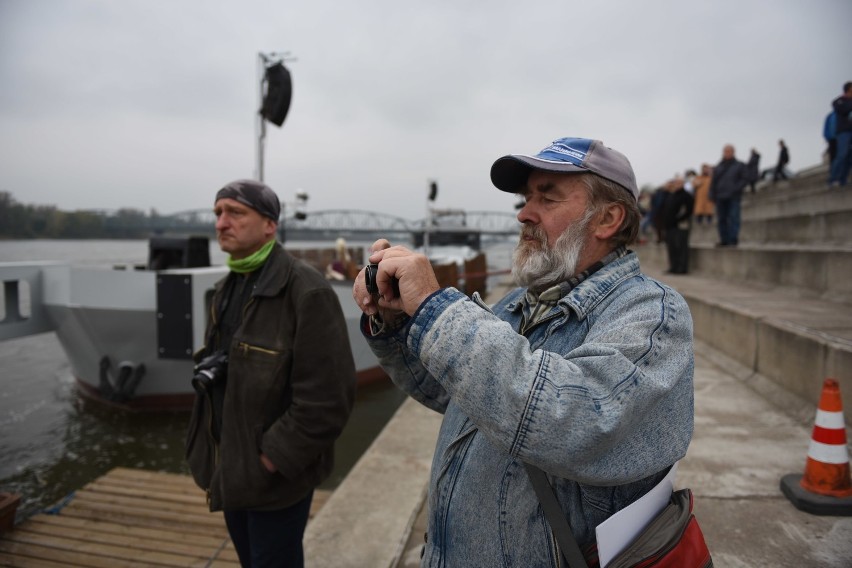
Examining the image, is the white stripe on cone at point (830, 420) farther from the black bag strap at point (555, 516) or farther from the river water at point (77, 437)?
the river water at point (77, 437)

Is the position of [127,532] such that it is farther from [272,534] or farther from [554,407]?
[554,407]

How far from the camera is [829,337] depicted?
4012 millimetres

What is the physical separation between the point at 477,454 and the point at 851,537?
94.0 inches

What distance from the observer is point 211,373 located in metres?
2.21

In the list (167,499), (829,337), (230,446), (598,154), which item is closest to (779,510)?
(829,337)

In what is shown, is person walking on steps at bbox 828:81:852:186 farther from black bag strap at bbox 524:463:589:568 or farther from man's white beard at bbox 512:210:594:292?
black bag strap at bbox 524:463:589:568

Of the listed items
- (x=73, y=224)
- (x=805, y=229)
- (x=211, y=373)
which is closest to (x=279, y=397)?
(x=211, y=373)

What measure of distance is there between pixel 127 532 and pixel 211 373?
2400mm

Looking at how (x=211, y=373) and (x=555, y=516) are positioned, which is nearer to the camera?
(x=555, y=516)

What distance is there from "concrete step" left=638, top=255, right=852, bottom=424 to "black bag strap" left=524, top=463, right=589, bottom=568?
3423 millimetres

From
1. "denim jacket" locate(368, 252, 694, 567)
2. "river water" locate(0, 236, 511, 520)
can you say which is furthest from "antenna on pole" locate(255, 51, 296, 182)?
"denim jacket" locate(368, 252, 694, 567)

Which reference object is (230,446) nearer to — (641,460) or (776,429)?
(641,460)

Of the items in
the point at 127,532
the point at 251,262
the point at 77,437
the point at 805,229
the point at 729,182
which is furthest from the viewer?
the point at 729,182

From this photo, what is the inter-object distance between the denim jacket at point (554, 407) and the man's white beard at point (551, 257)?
61mm
